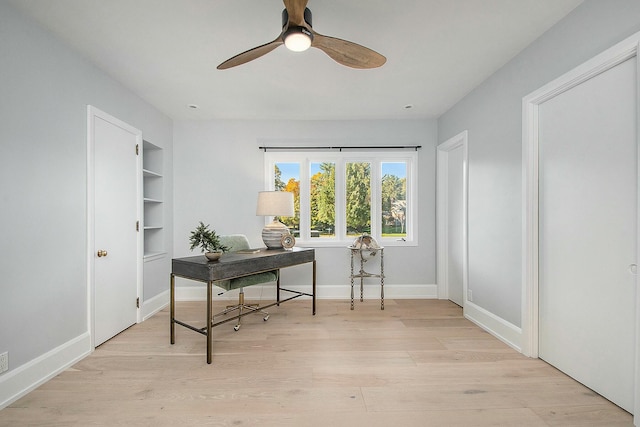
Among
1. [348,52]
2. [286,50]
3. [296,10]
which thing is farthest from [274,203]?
[296,10]

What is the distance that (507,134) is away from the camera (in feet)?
8.87

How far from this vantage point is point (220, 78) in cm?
294

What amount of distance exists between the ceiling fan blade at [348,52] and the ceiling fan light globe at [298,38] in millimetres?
52

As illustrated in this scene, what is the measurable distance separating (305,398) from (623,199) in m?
2.25

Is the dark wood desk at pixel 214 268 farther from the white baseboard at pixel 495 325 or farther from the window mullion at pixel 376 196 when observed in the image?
the white baseboard at pixel 495 325

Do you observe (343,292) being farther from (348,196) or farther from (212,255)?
(212,255)

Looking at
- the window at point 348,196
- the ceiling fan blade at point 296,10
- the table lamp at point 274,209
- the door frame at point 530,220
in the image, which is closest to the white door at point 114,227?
the table lamp at point 274,209

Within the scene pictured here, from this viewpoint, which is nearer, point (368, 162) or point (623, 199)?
point (623, 199)

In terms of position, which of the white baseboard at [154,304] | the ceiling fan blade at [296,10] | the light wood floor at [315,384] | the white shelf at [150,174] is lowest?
the light wood floor at [315,384]

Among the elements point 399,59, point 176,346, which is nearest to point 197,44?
point 399,59

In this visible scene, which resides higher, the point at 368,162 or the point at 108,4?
the point at 108,4

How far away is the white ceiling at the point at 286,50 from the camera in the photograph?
1.95 m

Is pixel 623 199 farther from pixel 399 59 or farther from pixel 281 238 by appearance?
pixel 281 238

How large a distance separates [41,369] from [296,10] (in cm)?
285
